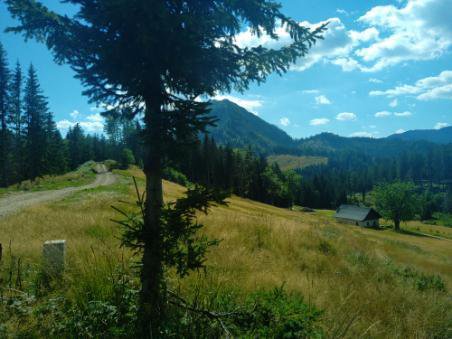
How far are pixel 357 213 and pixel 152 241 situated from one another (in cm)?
9105

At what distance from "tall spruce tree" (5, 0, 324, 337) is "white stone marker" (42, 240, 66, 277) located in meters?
2.44

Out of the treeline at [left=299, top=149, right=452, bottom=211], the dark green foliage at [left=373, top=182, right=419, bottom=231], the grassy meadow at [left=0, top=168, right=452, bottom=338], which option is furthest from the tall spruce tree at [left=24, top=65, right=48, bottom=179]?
the treeline at [left=299, top=149, right=452, bottom=211]

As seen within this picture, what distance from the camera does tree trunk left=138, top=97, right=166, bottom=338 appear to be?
3127 millimetres

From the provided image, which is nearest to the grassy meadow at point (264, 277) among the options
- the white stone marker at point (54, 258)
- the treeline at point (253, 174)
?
the white stone marker at point (54, 258)

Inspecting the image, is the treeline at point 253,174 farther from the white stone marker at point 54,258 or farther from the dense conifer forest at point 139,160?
the white stone marker at point 54,258

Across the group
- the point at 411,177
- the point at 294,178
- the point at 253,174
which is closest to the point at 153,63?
the point at 253,174

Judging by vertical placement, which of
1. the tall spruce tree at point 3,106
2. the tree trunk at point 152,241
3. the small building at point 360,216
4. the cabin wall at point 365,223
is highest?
the tall spruce tree at point 3,106

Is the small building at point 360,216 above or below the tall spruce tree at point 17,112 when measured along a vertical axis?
below

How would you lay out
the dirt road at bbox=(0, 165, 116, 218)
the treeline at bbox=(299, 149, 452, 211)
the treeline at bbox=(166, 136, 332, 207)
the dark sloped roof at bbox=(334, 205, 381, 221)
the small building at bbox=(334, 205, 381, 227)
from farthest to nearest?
1. the treeline at bbox=(299, 149, 452, 211)
2. the dark sloped roof at bbox=(334, 205, 381, 221)
3. the small building at bbox=(334, 205, 381, 227)
4. the treeline at bbox=(166, 136, 332, 207)
5. the dirt road at bbox=(0, 165, 116, 218)

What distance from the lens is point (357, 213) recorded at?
84.0m

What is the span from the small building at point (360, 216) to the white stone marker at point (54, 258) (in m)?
85.8

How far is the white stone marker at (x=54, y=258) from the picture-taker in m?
4.79

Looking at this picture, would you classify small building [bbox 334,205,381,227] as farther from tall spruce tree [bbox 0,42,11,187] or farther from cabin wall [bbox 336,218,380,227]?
tall spruce tree [bbox 0,42,11,187]

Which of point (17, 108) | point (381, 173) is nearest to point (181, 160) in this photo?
point (17, 108)
